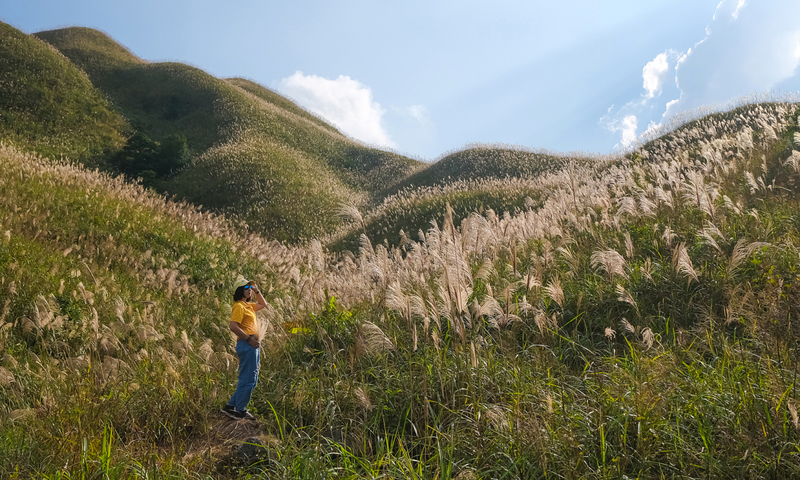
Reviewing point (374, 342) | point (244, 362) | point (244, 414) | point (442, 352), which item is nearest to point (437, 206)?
point (442, 352)

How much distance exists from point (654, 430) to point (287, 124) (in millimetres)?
44222

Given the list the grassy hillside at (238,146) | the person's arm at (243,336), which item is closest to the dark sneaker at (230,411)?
the person's arm at (243,336)

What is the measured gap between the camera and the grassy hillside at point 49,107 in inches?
1067

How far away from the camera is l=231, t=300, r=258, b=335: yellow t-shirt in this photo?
394cm

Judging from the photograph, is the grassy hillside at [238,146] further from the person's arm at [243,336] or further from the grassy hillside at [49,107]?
the person's arm at [243,336]

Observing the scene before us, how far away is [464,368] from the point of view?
3.48 metres

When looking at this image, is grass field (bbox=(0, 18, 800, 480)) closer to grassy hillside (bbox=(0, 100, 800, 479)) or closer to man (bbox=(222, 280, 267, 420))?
grassy hillside (bbox=(0, 100, 800, 479))

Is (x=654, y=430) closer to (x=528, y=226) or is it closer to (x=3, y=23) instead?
(x=528, y=226)

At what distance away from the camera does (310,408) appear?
3.65m

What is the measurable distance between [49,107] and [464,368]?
3784cm

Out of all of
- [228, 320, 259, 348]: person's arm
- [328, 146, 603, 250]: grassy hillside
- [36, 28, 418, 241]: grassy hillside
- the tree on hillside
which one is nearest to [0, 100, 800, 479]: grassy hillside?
[228, 320, 259, 348]: person's arm

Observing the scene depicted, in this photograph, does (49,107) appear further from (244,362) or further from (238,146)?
(244,362)

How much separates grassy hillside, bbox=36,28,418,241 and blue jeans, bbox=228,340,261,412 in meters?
19.1

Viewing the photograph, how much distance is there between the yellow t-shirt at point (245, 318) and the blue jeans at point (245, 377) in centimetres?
21
